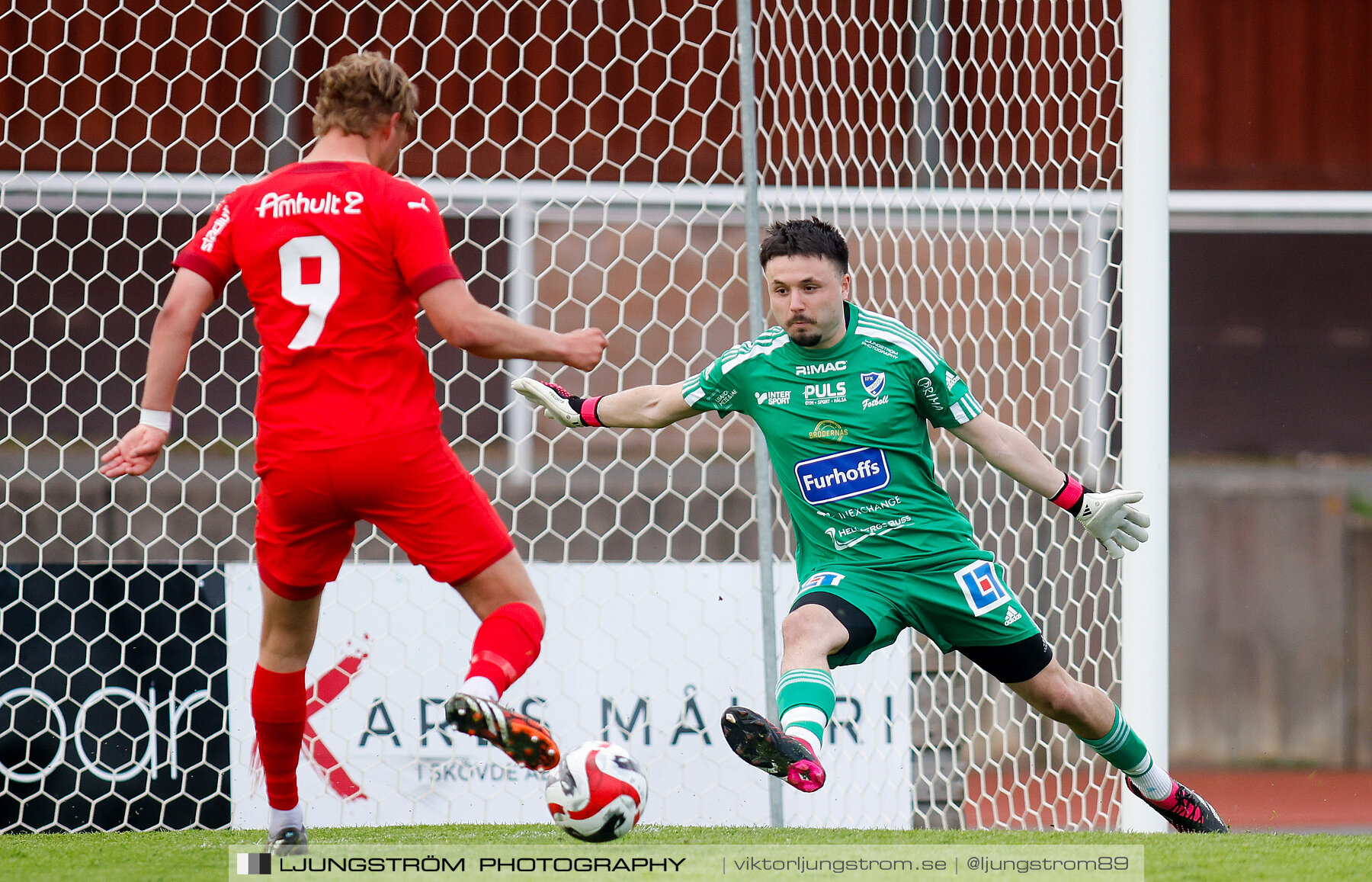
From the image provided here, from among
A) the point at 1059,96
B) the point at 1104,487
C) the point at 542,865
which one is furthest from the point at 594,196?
the point at 542,865

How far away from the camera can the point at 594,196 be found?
19.4 feet

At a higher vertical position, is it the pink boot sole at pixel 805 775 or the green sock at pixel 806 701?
the green sock at pixel 806 701

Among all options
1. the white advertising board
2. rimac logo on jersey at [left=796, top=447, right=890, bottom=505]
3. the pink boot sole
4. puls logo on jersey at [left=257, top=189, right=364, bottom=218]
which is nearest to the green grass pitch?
the pink boot sole

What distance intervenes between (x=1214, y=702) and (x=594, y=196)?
5062 millimetres

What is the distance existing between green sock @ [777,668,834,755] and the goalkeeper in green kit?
222 mm

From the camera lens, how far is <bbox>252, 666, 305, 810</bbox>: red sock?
316cm

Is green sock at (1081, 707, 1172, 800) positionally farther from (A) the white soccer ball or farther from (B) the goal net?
(A) the white soccer ball

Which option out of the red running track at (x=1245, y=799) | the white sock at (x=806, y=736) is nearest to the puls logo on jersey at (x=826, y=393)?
the white sock at (x=806, y=736)

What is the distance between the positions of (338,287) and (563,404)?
0.98 metres

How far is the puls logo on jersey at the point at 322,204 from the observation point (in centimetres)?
281

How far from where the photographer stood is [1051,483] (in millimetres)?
3486

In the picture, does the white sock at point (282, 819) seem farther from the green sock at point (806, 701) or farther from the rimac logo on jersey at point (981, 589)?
the rimac logo on jersey at point (981, 589)

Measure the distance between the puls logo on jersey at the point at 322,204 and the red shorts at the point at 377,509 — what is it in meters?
0.52

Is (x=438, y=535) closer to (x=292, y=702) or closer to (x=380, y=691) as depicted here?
(x=292, y=702)
